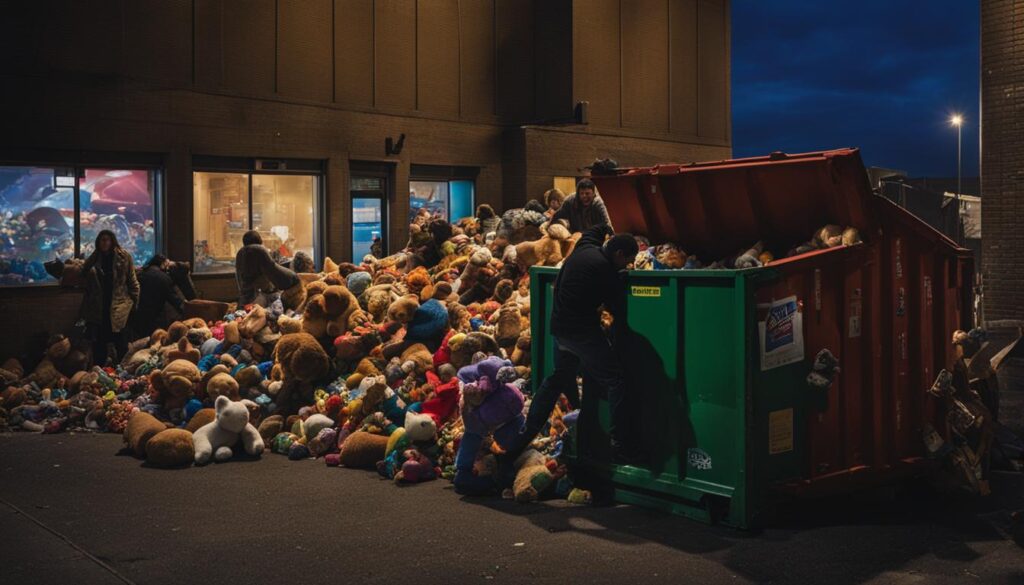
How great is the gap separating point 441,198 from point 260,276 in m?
10.6

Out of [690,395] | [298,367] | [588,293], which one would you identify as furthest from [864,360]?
[298,367]

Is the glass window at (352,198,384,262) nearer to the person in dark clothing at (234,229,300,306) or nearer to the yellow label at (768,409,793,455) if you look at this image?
the person in dark clothing at (234,229,300,306)

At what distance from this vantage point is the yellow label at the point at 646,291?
7.69 m

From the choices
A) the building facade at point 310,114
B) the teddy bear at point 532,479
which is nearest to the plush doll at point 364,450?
the teddy bear at point 532,479

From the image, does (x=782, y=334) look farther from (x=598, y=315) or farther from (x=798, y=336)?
(x=598, y=315)

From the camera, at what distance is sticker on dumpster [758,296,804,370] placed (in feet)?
23.4

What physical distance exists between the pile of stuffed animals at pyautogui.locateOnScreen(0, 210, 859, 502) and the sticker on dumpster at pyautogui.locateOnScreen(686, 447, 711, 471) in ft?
3.84

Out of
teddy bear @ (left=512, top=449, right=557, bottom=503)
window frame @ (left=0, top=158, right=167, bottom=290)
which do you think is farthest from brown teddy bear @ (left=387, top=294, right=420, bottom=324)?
window frame @ (left=0, top=158, right=167, bottom=290)

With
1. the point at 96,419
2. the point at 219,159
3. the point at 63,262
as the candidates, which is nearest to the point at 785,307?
the point at 96,419

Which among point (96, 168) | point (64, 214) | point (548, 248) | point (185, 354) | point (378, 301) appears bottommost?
point (185, 354)

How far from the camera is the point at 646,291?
7.79 metres

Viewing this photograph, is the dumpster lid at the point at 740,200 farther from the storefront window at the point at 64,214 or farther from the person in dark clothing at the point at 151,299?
the storefront window at the point at 64,214

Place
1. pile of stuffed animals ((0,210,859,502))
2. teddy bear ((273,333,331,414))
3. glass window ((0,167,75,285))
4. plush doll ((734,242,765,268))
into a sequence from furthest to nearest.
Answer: glass window ((0,167,75,285)) → teddy bear ((273,333,331,414)) → pile of stuffed animals ((0,210,859,502)) → plush doll ((734,242,765,268))

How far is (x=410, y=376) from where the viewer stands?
10.6 meters
